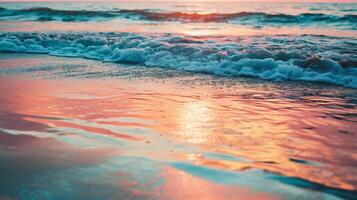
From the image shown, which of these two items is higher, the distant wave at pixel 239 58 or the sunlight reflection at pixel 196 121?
the distant wave at pixel 239 58

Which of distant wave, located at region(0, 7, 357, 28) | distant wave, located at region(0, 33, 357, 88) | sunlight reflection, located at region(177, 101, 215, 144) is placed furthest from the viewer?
distant wave, located at region(0, 7, 357, 28)

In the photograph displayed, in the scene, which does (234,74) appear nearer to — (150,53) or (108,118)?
(150,53)

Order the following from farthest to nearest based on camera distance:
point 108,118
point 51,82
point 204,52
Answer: point 204,52 < point 51,82 < point 108,118

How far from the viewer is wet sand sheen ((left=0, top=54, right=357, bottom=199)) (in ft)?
7.23

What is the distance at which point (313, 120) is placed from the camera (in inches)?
143

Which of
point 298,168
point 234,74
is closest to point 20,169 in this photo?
point 298,168

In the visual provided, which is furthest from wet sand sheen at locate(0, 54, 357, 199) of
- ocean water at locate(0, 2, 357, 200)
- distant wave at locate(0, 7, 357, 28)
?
distant wave at locate(0, 7, 357, 28)

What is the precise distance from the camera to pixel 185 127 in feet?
10.9

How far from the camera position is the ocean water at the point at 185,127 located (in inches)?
86.5

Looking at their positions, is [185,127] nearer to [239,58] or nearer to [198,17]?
[239,58]

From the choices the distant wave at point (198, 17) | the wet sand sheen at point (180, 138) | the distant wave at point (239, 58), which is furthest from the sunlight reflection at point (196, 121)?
the distant wave at point (198, 17)

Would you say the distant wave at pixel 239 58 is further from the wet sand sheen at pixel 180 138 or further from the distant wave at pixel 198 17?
the distant wave at pixel 198 17

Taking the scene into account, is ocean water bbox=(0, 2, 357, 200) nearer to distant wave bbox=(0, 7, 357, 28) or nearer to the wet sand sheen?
the wet sand sheen

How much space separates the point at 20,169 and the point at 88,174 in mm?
434
